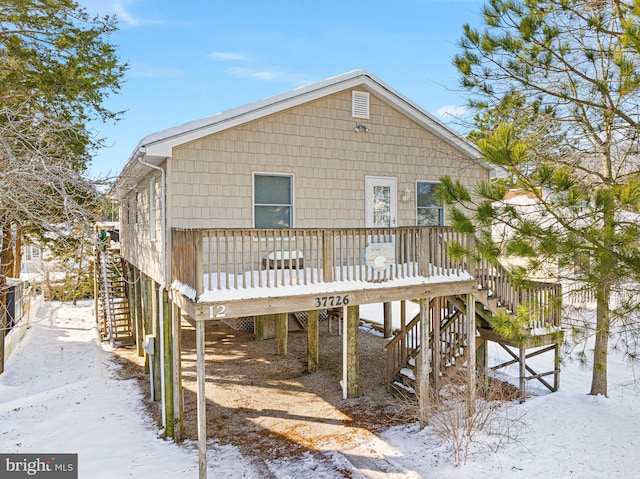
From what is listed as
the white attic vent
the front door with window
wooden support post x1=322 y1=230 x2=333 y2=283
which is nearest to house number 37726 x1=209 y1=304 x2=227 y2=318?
wooden support post x1=322 y1=230 x2=333 y2=283

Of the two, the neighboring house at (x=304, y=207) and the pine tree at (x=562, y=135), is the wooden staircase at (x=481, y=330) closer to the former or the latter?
the neighboring house at (x=304, y=207)

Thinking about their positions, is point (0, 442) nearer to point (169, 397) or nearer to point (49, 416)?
point (49, 416)

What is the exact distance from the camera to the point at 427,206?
10.9m

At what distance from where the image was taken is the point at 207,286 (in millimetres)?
6742

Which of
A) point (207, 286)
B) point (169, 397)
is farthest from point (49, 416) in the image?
point (207, 286)

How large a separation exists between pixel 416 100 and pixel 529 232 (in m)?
6.00

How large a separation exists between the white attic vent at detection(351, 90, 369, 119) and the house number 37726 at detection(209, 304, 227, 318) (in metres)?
5.45

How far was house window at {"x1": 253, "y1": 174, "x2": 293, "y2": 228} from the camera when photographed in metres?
8.76

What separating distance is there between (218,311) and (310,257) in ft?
5.80

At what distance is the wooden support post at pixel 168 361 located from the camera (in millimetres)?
8430

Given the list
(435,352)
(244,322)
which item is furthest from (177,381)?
(244,322)

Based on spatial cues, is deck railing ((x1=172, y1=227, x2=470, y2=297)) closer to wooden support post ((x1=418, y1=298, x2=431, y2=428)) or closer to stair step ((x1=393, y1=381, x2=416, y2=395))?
wooden support post ((x1=418, y1=298, x2=431, y2=428))

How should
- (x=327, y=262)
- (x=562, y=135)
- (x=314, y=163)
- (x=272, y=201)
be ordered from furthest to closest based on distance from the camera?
(x=314, y=163) → (x=562, y=135) → (x=272, y=201) → (x=327, y=262)

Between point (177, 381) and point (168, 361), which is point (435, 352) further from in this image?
point (168, 361)
